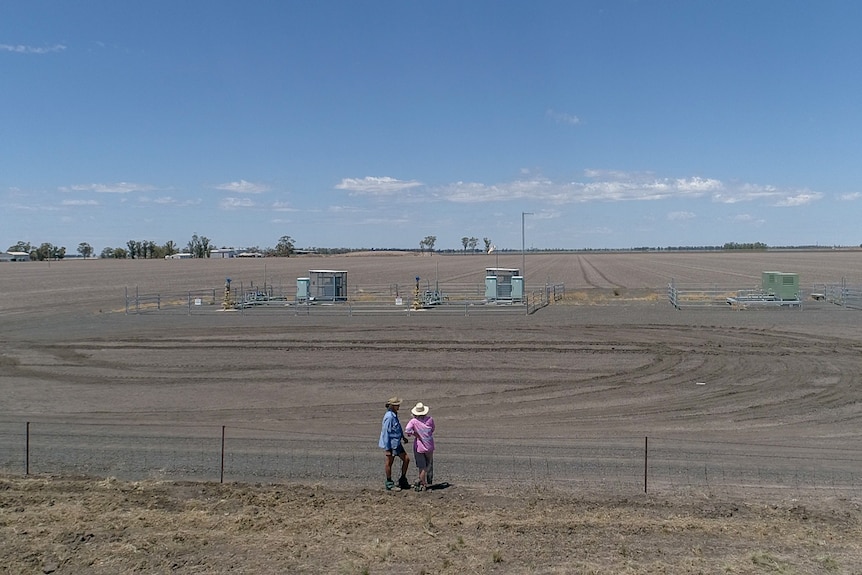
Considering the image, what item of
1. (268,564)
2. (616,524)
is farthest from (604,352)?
(268,564)

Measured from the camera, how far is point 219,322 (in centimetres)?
3353

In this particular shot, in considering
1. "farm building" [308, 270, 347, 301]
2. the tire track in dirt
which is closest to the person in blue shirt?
"farm building" [308, 270, 347, 301]

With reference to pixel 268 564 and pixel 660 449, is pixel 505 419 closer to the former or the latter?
pixel 660 449

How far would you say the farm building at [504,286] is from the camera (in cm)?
4131

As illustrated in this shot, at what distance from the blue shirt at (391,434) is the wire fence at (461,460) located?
838 millimetres

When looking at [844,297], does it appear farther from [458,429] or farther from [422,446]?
[422,446]

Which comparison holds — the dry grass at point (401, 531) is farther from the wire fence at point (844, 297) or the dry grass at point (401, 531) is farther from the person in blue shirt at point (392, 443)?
the wire fence at point (844, 297)

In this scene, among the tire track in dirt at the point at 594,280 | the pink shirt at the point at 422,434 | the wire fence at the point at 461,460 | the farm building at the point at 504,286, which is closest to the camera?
the pink shirt at the point at 422,434

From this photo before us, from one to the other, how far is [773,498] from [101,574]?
826 cm

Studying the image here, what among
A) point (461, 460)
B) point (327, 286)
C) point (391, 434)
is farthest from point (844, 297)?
point (391, 434)

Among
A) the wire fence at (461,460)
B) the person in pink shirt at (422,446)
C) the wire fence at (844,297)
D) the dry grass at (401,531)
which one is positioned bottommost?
the dry grass at (401,531)

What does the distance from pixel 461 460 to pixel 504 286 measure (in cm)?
3107

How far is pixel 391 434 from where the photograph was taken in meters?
10.4

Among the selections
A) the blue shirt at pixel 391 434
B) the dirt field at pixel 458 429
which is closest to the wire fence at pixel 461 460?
the dirt field at pixel 458 429
